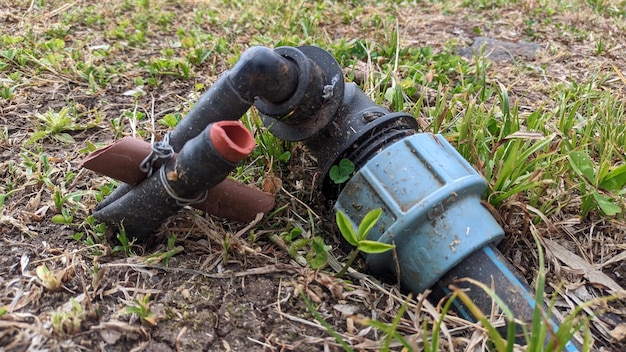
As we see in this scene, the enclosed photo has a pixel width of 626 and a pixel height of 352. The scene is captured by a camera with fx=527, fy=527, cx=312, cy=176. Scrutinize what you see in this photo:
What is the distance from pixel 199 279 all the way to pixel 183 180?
30cm

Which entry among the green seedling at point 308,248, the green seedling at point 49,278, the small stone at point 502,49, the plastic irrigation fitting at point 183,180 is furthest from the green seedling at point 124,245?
the small stone at point 502,49

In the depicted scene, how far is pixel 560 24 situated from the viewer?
331 cm

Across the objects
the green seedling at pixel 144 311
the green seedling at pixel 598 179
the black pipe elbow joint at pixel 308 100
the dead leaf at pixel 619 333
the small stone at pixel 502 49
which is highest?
the black pipe elbow joint at pixel 308 100

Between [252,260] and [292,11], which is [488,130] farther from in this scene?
[292,11]

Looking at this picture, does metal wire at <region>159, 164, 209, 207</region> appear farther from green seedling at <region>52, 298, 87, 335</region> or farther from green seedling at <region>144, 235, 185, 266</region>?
green seedling at <region>52, 298, 87, 335</region>

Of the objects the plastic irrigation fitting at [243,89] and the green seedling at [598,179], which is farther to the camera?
the green seedling at [598,179]

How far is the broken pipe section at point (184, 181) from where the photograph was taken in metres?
1.17

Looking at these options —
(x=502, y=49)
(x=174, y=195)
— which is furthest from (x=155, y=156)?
(x=502, y=49)

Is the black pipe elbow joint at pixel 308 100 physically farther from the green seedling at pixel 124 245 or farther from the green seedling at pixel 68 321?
the green seedling at pixel 68 321

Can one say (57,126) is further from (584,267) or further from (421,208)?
(584,267)

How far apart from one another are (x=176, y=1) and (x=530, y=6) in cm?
234

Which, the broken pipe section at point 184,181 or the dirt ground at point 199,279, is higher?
the broken pipe section at point 184,181

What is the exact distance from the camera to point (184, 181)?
125 centimetres

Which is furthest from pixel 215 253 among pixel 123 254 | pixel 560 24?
pixel 560 24
